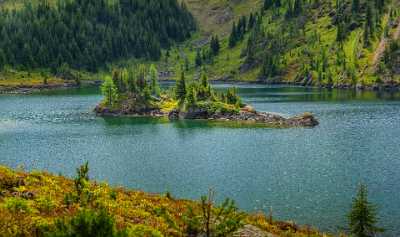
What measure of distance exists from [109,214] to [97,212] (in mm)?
3277

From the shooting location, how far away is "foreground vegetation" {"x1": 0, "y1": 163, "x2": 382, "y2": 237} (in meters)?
27.8

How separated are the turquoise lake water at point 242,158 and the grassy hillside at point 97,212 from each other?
28817mm

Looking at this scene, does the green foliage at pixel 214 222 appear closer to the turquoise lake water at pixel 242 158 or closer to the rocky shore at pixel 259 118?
the turquoise lake water at pixel 242 158

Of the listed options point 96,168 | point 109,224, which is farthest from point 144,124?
point 109,224

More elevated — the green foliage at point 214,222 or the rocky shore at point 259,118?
the green foliage at point 214,222

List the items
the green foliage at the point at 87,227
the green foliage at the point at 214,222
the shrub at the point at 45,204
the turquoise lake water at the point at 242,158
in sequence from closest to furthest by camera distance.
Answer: the green foliage at the point at 87,227 < the green foliage at the point at 214,222 < the shrub at the point at 45,204 < the turquoise lake water at the point at 242,158

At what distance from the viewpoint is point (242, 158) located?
122 m

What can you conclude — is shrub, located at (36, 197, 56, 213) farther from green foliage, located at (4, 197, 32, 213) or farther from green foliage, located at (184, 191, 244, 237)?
green foliage, located at (184, 191, 244, 237)

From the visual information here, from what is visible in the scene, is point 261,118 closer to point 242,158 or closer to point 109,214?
point 242,158

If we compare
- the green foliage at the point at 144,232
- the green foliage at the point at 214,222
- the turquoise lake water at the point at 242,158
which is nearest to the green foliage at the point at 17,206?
the green foliage at the point at 144,232


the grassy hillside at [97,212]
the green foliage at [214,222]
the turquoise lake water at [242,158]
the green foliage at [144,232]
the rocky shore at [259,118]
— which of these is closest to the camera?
the grassy hillside at [97,212]

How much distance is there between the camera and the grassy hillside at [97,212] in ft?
94.7

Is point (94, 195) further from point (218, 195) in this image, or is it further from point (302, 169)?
point (302, 169)

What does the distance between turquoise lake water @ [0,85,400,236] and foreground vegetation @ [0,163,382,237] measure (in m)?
25.5
